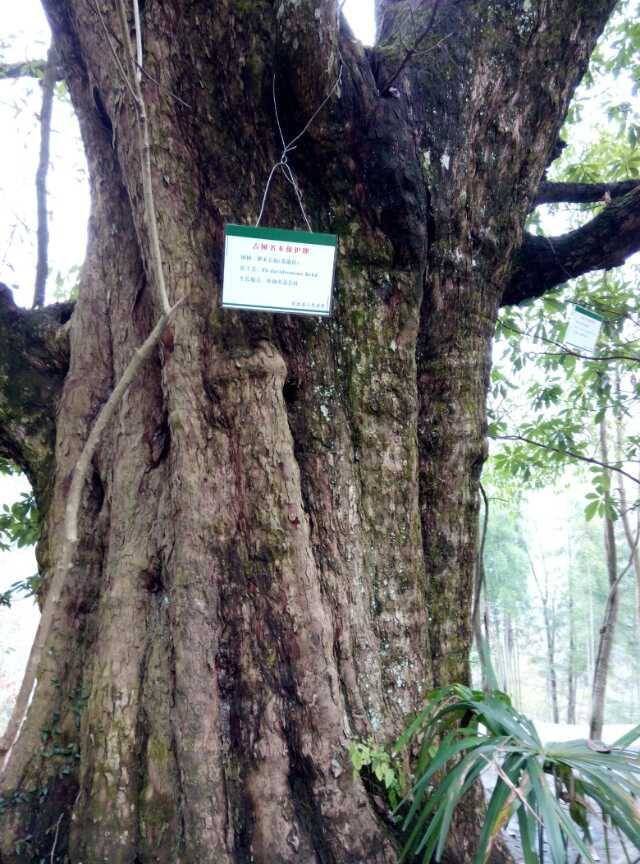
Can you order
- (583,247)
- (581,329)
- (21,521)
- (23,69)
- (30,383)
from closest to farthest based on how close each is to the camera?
A: (30,383) → (583,247) → (581,329) → (21,521) → (23,69)

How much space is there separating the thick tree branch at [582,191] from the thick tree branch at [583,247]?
25 centimetres

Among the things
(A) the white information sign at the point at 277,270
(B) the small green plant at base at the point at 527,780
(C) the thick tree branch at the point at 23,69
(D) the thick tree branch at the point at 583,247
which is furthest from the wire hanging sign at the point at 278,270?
(C) the thick tree branch at the point at 23,69

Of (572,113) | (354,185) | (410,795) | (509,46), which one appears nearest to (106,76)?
(354,185)

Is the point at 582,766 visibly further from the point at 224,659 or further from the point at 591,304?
the point at 591,304

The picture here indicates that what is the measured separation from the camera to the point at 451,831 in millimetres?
1969

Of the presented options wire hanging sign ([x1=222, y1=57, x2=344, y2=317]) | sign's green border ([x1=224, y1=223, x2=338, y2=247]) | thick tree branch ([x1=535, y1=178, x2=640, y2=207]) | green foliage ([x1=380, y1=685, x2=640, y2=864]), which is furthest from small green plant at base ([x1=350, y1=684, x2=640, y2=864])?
thick tree branch ([x1=535, y1=178, x2=640, y2=207])

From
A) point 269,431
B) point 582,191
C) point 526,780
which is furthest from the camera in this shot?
point 582,191

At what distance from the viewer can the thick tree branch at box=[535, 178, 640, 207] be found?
328cm

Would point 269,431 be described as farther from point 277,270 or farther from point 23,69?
point 23,69

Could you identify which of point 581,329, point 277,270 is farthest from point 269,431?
point 581,329

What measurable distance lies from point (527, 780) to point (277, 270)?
1439mm

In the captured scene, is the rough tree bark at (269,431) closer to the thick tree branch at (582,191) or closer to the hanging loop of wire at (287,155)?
the hanging loop of wire at (287,155)

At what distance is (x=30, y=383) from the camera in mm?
2812

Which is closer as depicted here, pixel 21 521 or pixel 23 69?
pixel 21 521
